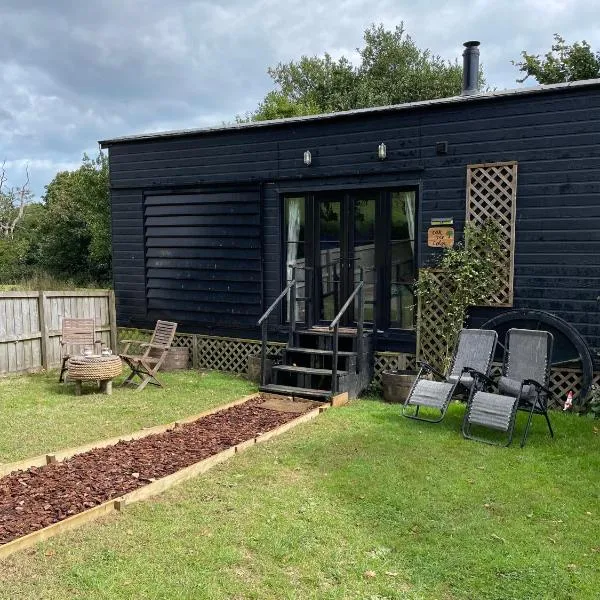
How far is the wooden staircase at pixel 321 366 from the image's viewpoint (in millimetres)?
6895

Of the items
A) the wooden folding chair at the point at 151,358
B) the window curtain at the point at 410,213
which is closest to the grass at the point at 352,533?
the wooden folding chair at the point at 151,358

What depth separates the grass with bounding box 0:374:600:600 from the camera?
9.26ft

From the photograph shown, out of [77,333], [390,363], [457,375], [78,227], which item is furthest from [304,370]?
[78,227]

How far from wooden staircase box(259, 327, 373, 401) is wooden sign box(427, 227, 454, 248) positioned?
1.51 m

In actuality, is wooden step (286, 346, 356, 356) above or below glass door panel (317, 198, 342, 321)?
below

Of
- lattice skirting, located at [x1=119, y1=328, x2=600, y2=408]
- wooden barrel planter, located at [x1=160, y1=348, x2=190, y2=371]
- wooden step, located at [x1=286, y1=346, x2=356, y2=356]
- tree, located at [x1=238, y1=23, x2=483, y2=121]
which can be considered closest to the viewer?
wooden step, located at [x1=286, y1=346, x2=356, y2=356]

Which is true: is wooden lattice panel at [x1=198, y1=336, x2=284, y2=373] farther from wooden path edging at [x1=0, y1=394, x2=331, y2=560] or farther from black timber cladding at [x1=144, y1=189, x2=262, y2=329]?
wooden path edging at [x1=0, y1=394, x2=331, y2=560]

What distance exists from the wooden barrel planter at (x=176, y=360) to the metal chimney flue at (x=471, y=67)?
19.2ft

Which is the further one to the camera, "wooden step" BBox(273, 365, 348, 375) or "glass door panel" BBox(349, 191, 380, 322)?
"glass door panel" BBox(349, 191, 380, 322)

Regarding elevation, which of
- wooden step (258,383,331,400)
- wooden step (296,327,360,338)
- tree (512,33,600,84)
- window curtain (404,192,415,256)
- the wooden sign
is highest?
tree (512,33,600,84)

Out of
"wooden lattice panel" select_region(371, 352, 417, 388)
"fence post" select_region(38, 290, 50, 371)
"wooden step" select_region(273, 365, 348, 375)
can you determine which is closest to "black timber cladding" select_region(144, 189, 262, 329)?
"wooden step" select_region(273, 365, 348, 375)

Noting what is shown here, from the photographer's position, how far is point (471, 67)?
26.2ft

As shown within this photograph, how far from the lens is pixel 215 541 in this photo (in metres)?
3.26

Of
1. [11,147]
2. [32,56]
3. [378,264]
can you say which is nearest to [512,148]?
[378,264]
